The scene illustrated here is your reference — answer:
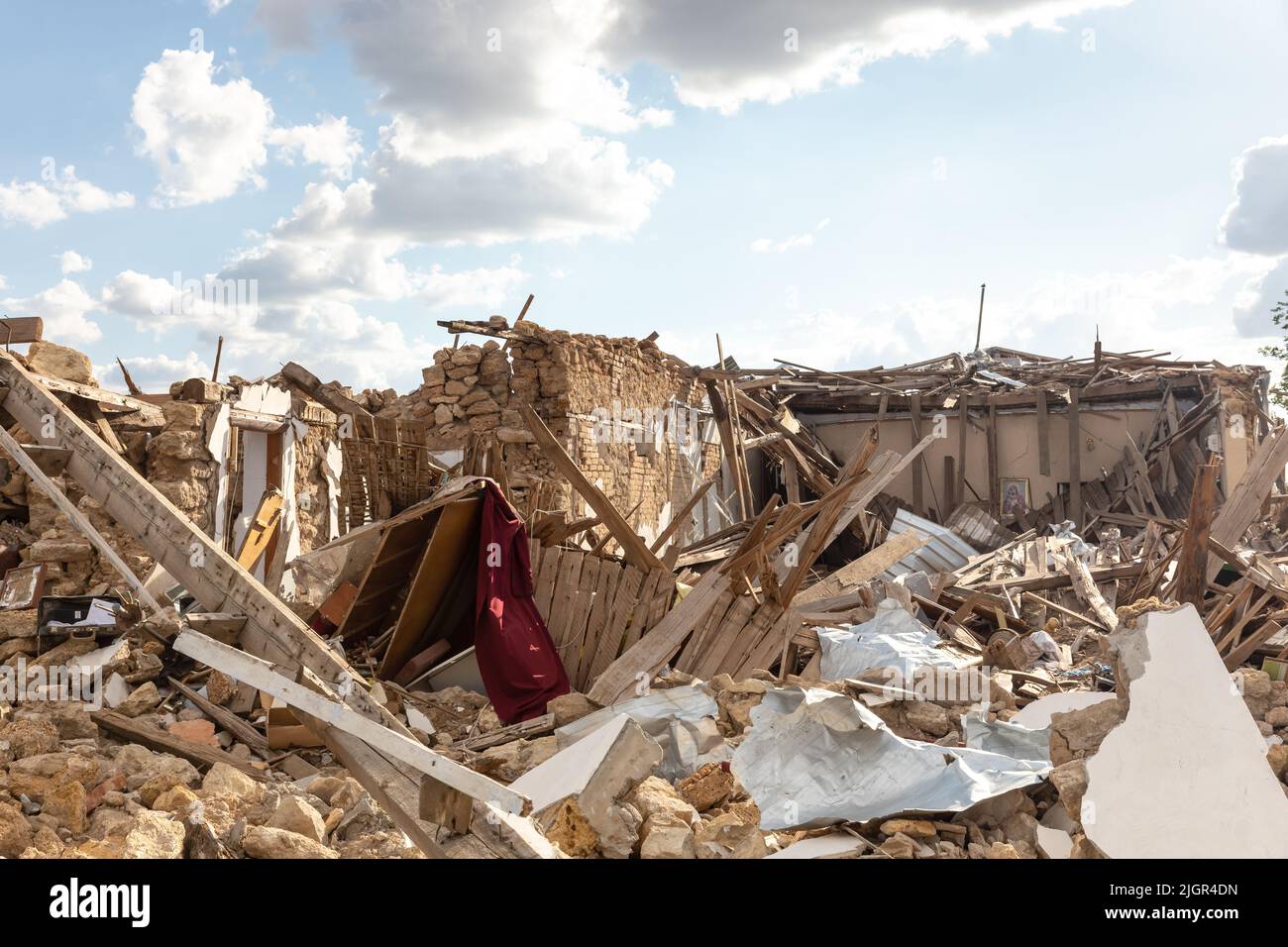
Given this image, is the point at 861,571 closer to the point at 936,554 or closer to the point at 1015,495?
the point at 936,554

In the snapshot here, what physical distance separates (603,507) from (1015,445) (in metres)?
13.3

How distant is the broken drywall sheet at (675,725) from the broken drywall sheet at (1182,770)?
2067mm

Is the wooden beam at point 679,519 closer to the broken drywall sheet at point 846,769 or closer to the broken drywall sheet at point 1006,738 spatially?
the broken drywall sheet at point 846,769

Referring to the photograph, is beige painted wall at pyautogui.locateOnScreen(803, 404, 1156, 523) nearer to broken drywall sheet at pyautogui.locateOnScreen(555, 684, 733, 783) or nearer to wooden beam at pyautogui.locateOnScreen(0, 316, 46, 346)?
broken drywall sheet at pyautogui.locateOnScreen(555, 684, 733, 783)

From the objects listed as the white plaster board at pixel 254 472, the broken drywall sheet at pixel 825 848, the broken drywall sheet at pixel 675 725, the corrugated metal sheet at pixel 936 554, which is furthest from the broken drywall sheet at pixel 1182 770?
the corrugated metal sheet at pixel 936 554

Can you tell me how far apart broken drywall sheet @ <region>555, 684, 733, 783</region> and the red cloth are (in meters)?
0.72

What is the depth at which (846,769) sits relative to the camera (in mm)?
4965

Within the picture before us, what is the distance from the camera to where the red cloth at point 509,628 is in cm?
721

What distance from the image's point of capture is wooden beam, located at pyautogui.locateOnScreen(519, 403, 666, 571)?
7547 millimetres

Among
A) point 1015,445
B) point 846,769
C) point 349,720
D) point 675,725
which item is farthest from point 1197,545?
point 1015,445

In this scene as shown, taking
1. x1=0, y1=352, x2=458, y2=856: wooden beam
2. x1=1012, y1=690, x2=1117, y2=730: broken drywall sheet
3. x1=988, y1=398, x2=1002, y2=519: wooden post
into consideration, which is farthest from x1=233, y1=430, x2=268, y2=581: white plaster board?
x1=988, y1=398, x2=1002, y2=519: wooden post
